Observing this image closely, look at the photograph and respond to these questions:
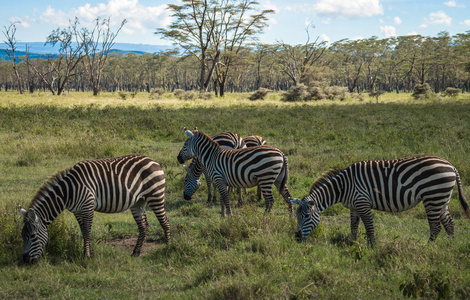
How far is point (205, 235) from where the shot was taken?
6.58 m

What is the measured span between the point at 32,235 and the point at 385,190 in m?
4.85

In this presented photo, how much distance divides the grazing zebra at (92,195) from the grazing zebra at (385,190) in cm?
222

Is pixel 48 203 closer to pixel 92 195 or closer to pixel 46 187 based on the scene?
pixel 46 187

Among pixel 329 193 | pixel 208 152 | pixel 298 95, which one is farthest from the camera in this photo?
pixel 298 95

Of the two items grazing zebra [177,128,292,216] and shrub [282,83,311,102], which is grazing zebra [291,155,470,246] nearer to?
grazing zebra [177,128,292,216]

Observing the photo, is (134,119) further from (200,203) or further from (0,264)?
(0,264)

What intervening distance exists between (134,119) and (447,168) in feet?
54.3

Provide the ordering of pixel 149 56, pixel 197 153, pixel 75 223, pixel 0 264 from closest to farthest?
pixel 0 264
pixel 75 223
pixel 197 153
pixel 149 56

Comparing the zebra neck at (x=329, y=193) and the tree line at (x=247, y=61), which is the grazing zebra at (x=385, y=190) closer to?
the zebra neck at (x=329, y=193)

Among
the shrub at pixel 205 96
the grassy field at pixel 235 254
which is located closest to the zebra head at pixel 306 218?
the grassy field at pixel 235 254

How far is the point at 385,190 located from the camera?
5887 millimetres

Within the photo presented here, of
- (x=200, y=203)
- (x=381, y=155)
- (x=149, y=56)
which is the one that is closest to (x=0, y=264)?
(x=200, y=203)

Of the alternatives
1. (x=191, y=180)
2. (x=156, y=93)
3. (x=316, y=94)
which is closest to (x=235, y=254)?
(x=191, y=180)

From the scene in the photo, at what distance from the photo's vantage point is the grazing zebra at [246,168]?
Result: 7.25 meters
